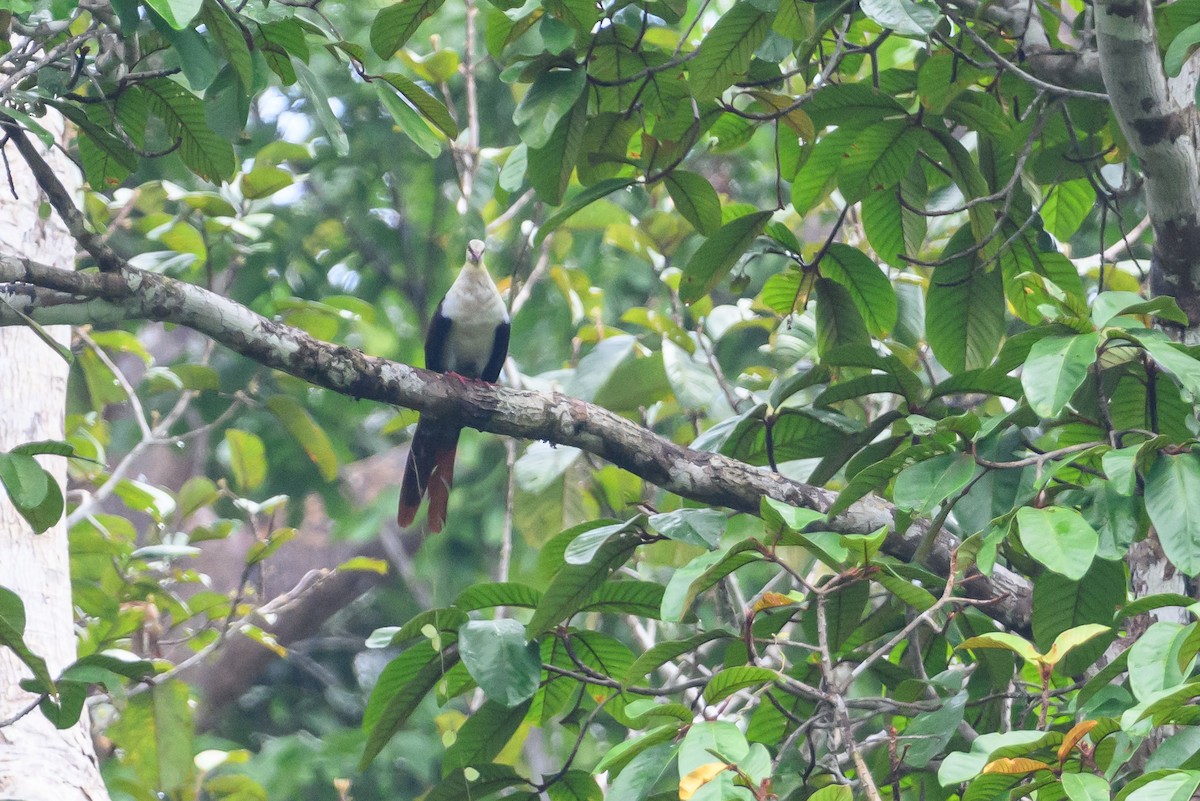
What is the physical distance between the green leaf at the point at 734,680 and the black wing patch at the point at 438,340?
2.91 metres

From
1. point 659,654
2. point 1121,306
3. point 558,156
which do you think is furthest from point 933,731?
point 558,156

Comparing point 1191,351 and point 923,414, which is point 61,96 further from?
point 1191,351

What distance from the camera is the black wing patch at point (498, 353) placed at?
4316mm

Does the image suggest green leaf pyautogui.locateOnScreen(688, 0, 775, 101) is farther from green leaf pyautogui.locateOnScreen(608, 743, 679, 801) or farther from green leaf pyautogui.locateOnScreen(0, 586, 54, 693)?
green leaf pyautogui.locateOnScreen(0, 586, 54, 693)

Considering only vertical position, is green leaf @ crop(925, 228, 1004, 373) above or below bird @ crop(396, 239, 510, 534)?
above

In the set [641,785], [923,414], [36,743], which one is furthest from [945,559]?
[36,743]

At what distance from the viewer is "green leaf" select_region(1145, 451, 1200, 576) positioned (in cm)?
156

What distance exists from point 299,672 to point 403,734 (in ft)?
4.21

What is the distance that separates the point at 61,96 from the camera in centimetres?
217

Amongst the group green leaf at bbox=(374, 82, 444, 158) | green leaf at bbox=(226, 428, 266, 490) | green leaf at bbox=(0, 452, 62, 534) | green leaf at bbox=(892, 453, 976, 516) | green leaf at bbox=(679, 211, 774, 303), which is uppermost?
green leaf at bbox=(374, 82, 444, 158)

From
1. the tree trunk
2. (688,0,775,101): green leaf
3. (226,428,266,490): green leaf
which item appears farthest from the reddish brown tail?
(688,0,775,101): green leaf

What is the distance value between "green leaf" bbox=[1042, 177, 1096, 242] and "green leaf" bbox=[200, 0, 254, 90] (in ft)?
6.16

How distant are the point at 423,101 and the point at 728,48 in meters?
0.60

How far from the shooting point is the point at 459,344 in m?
4.40
